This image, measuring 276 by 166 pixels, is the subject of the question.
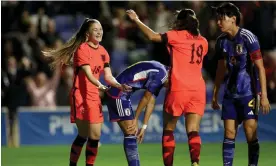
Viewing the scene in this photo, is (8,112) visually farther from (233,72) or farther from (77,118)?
(233,72)

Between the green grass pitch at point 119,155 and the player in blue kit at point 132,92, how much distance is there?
2.49m

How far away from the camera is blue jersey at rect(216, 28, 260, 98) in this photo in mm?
9688

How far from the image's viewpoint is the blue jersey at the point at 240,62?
969 cm

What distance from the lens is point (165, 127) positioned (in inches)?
395

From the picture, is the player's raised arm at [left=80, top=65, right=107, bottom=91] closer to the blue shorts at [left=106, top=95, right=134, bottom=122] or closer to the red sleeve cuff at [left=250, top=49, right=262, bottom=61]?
the blue shorts at [left=106, top=95, right=134, bottom=122]

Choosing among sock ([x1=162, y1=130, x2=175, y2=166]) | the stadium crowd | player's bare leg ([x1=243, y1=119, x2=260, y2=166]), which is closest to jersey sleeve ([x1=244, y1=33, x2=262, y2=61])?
player's bare leg ([x1=243, y1=119, x2=260, y2=166])

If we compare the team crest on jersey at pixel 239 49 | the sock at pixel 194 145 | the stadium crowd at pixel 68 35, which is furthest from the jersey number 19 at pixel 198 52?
the stadium crowd at pixel 68 35

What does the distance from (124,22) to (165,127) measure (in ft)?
34.2

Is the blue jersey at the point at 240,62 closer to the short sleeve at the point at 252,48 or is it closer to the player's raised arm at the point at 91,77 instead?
the short sleeve at the point at 252,48

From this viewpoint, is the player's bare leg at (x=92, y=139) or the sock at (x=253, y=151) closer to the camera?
the sock at (x=253, y=151)

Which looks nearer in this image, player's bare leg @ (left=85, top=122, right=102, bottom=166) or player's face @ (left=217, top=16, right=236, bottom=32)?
player's face @ (left=217, top=16, right=236, bottom=32)

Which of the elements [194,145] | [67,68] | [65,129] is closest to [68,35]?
[67,68]

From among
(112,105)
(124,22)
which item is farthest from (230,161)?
(124,22)

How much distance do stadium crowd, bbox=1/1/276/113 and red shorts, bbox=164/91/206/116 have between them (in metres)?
7.91
